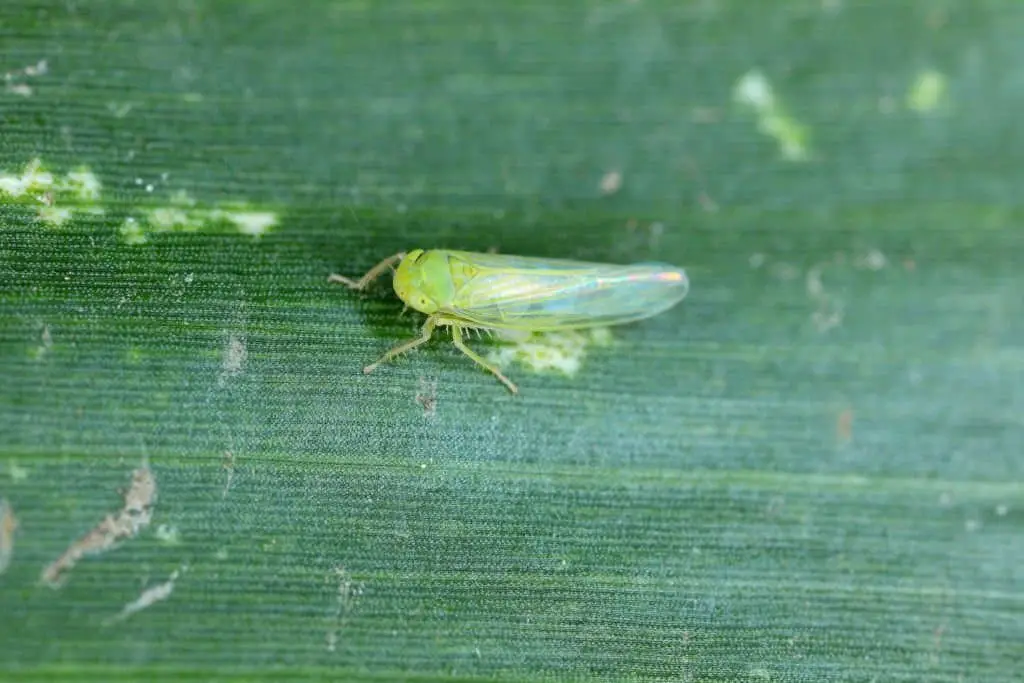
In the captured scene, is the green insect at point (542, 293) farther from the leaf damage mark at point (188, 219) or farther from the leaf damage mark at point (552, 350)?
the leaf damage mark at point (188, 219)

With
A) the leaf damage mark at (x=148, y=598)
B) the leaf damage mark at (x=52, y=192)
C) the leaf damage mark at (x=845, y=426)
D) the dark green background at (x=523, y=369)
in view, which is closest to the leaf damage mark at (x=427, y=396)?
the dark green background at (x=523, y=369)

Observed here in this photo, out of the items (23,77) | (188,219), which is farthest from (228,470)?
(23,77)

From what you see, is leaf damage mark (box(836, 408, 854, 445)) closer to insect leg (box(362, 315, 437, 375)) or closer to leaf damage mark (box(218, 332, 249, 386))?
insect leg (box(362, 315, 437, 375))

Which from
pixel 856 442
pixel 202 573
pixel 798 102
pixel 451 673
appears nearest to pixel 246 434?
pixel 202 573

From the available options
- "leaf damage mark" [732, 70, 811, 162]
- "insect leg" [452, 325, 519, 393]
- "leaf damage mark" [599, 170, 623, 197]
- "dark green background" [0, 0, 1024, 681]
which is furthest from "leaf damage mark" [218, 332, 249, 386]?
"leaf damage mark" [732, 70, 811, 162]

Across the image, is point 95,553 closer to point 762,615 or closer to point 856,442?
point 762,615

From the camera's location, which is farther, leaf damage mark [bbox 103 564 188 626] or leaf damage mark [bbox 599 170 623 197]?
leaf damage mark [bbox 599 170 623 197]

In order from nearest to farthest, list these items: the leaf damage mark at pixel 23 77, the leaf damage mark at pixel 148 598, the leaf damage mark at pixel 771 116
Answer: the leaf damage mark at pixel 148 598 → the leaf damage mark at pixel 23 77 → the leaf damage mark at pixel 771 116
